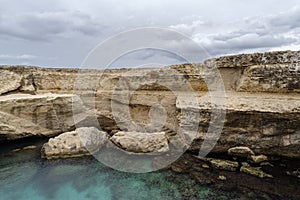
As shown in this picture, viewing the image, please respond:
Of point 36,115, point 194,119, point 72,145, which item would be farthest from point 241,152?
point 36,115

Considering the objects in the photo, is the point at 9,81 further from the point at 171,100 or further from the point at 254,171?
the point at 254,171

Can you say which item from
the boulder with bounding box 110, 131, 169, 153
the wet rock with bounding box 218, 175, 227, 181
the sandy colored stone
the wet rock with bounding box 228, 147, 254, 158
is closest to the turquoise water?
the wet rock with bounding box 218, 175, 227, 181

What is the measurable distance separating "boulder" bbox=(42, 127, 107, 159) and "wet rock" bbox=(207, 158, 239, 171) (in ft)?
15.8

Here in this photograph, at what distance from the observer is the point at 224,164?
7.85m

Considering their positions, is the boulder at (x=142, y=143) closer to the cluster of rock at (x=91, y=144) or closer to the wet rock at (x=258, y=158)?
the cluster of rock at (x=91, y=144)

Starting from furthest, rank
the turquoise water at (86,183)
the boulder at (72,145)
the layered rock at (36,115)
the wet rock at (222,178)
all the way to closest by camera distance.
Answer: the layered rock at (36,115), the boulder at (72,145), the wet rock at (222,178), the turquoise water at (86,183)

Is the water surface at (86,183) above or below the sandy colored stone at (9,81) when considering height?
below

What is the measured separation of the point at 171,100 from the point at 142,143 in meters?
3.08

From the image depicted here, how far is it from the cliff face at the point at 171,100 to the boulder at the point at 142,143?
4.04ft

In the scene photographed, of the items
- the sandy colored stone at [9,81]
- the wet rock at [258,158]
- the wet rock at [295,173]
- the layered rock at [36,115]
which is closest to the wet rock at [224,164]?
the wet rock at [258,158]

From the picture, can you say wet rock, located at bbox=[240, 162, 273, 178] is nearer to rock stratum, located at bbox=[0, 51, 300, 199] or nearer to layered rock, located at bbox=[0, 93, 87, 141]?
rock stratum, located at bbox=[0, 51, 300, 199]

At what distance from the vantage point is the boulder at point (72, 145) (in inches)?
351

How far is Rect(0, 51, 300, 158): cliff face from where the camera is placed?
8.05 metres

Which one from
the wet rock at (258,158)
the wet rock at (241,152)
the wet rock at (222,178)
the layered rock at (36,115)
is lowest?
the wet rock at (222,178)
